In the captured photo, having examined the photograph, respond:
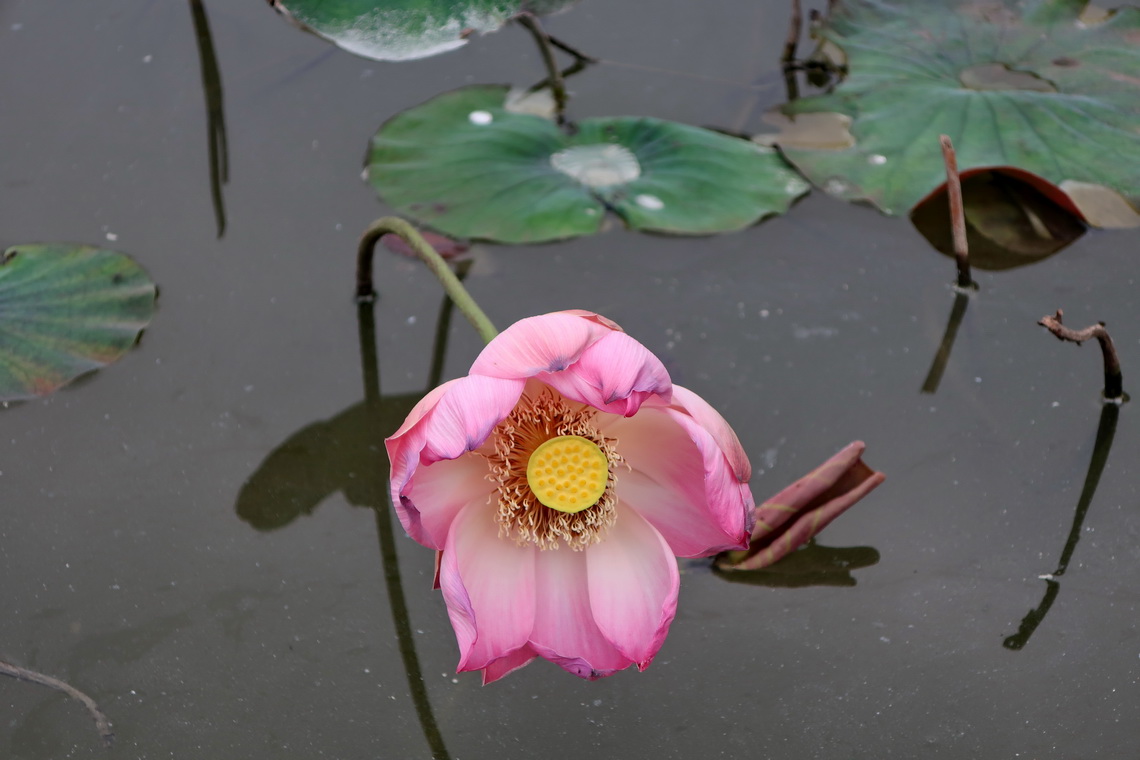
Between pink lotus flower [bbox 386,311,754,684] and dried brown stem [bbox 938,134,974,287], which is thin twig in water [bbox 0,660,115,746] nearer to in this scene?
pink lotus flower [bbox 386,311,754,684]

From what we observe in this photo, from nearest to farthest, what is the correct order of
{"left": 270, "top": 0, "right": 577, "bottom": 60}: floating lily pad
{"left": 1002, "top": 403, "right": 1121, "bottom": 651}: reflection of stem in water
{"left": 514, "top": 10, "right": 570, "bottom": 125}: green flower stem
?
{"left": 1002, "top": 403, "right": 1121, "bottom": 651}: reflection of stem in water → {"left": 270, "top": 0, "right": 577, "bottom": 60}: floating lily pad → {"left": 514, "top": 10, "right": 570, "bottom": 125}: green flower stem

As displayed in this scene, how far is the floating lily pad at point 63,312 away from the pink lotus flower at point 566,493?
0.67 m

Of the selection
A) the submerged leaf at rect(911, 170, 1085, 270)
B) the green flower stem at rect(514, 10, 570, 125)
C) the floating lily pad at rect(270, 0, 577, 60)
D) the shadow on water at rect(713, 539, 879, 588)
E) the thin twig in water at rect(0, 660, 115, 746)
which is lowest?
the thin twig in water at rect(0, 660, 115, 746)

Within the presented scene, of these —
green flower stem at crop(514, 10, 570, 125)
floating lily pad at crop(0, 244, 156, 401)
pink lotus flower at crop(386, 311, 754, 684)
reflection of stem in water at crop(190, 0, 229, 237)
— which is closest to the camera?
pink lotus flower at crop(386, 311, 754, 684)

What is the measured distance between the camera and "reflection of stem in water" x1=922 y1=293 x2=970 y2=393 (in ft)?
4.08

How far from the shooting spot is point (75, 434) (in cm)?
118

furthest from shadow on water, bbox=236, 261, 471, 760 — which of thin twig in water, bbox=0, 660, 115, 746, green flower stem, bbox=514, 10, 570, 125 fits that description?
green flower stem, bbox=514, 10, 570, 125

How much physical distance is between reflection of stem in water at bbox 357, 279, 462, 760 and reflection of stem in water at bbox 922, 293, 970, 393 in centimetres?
63

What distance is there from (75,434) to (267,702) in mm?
448

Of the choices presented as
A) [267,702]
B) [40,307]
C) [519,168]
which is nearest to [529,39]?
[519,168]

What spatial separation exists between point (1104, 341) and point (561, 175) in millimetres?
745

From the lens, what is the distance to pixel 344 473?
45.4 inches

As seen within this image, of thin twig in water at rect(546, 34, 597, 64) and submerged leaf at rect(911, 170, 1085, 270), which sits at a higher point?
thin twig in water at rect(546, 34, 597, 64)

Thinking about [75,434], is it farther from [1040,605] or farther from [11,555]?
[1040,605]
